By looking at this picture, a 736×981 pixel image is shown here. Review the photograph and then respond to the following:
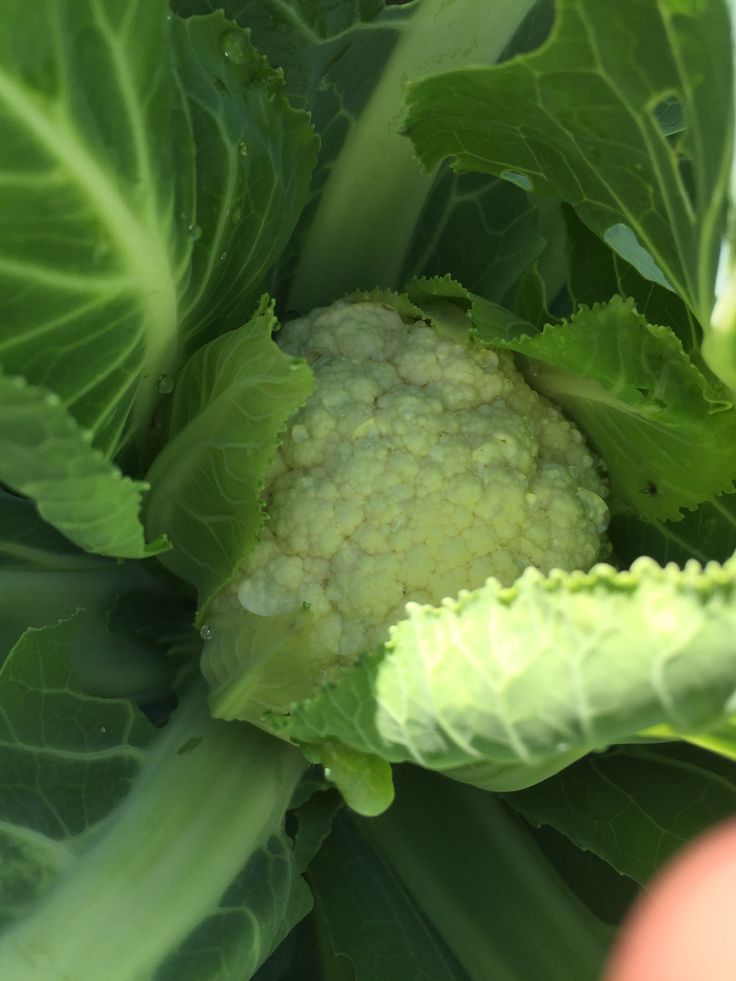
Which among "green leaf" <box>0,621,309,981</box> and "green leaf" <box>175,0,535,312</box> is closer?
"green leaf" <box>0,621,309,981</box>

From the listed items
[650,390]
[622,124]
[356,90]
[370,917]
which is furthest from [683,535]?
[356,90]

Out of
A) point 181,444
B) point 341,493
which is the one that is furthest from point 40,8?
point 341,493

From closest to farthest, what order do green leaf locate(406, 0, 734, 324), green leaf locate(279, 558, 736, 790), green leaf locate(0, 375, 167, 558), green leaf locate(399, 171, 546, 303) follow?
green leaf locate(279, 558, 736, 790), green leaf locate(0, 375, 167, 558), green leaf locate(406, 0, 734, 324), green leaf locate(399, 171, 546, 303)

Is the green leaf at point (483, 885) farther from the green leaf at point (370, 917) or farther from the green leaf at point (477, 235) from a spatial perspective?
the green leaf at point (477, 235)

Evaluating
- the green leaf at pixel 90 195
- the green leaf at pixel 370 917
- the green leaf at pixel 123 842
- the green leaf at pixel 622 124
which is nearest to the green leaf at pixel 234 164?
the green leaf at pixel 90 195

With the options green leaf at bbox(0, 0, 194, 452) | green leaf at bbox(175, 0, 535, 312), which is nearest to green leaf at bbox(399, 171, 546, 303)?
green leaf at bbox(175, 0, 535, 312)

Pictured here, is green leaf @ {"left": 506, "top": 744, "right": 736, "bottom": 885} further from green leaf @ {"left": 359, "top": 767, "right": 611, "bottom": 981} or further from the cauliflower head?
the cauliflower head

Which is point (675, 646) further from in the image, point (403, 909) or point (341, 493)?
point (403, 909)
